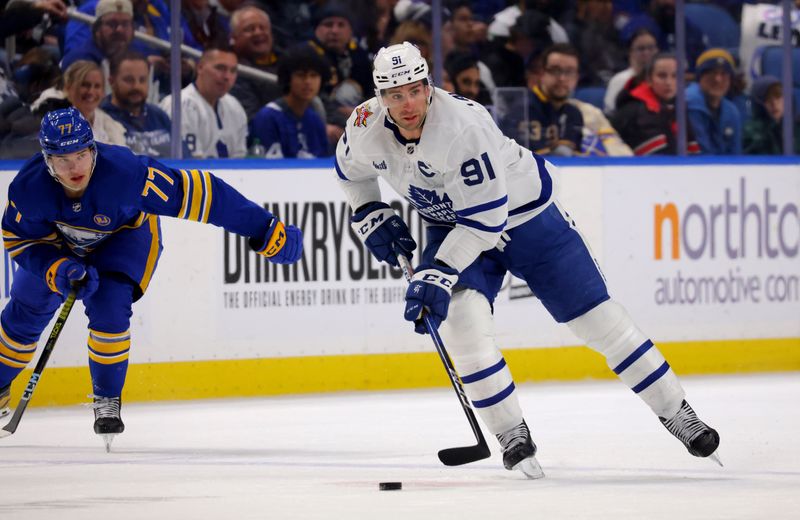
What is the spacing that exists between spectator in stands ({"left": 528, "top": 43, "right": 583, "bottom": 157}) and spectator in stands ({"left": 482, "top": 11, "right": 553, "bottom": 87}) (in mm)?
64

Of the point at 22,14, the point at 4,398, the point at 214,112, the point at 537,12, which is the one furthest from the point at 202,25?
the point at 4,398

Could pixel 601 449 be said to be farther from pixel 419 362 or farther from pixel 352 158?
pixel 419 362

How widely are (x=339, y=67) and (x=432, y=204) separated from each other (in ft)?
10.1

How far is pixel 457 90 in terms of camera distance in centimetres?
748

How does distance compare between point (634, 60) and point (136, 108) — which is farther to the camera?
point (634, 60)

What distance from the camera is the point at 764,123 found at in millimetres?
7957

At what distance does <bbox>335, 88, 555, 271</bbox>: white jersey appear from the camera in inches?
161

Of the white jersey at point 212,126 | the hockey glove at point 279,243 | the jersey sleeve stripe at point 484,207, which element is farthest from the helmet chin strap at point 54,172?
the white jersey at point 212,126

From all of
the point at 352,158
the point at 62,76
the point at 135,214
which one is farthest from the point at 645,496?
the point at 62,76

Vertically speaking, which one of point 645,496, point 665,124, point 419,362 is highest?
point 665,124

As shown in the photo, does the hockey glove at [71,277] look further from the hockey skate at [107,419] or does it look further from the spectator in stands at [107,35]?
the spectator in stands at [107,35]

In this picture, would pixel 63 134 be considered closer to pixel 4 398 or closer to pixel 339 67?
pixel 4 398

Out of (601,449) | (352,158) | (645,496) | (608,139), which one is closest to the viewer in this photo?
(645,496)

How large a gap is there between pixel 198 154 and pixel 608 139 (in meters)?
2.20
